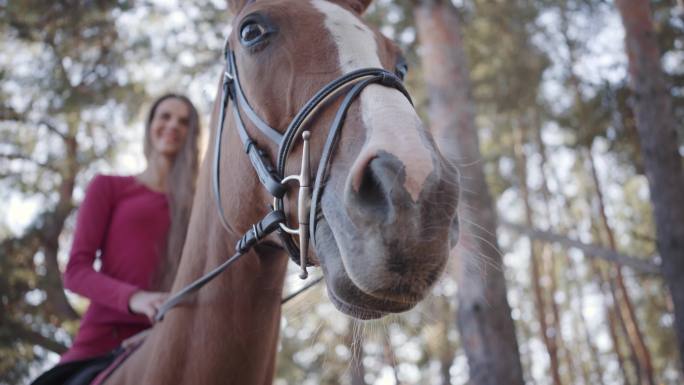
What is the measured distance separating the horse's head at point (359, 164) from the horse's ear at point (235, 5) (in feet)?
1.91

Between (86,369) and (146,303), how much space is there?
58cm

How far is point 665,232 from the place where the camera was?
6840 mm

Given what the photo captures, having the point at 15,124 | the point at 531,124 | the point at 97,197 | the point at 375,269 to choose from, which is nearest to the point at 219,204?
the point at 375,269

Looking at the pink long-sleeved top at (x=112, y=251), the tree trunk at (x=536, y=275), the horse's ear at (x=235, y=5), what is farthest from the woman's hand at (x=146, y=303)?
the tree trunk at (x=536, y=275)

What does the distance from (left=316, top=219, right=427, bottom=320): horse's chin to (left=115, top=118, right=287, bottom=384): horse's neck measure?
54 centimetres

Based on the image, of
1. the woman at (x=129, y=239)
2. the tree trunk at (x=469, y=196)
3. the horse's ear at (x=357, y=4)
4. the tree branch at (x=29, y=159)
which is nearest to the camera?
the horse's ear at (x=357, y=4)

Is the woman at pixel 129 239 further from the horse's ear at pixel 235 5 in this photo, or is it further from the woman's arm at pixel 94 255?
the horse's ear at pixel 235 5

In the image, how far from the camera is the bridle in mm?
1944

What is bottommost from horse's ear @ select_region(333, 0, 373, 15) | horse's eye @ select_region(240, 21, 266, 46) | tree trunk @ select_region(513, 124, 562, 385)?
tree trunk @ select_region(513, 124, 562, 385)

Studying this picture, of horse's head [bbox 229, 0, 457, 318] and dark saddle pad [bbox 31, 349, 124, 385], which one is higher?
horse's head [bbox 229, 0, 457, 318]

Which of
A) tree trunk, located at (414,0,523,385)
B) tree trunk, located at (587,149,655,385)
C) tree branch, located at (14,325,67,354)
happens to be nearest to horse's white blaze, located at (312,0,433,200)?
tree trunk, located at (414,0,523,385)

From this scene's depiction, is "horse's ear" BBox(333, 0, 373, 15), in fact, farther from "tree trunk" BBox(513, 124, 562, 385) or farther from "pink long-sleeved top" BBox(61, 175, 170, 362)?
"tree trunk" BBox(513, 124, 562, 385)

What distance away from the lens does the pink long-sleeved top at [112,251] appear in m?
3.18

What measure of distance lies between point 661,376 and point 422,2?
23862mm
